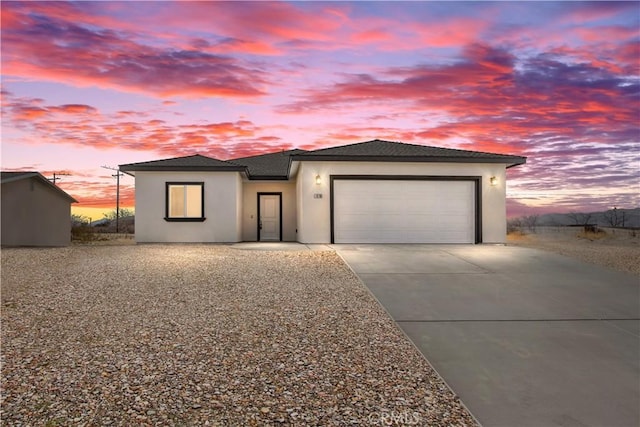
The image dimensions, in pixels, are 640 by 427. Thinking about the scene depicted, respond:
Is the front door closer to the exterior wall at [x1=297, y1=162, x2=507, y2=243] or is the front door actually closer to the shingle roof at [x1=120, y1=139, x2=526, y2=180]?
the shingle roof at [x1=120, y1=139, x2=526, y2=180]

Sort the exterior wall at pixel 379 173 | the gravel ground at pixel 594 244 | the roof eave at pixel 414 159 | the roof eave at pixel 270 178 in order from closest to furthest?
the gravel ground at pixel 594 244, the roof eave at pixel 414 159, the exterior wall at pixel 379 173, the roof eave at pixel 270 178

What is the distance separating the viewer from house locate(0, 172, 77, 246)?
51.9ft

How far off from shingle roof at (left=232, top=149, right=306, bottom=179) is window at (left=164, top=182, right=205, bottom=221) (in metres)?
2.59

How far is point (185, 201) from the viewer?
1582 centimetres

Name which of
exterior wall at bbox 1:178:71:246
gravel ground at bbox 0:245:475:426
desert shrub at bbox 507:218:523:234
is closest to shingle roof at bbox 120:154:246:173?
exterior wall at bbox 1:178:71:246

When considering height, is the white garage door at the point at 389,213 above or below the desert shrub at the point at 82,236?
above

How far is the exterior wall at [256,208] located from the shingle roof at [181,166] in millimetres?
2634

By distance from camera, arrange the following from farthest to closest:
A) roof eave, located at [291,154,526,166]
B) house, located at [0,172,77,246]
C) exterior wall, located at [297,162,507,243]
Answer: house, located at [0,172,77,246]
exterior wall, located at [297,162,507,243]
roof eave, located at [291,154,526,166]

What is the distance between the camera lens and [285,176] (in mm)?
17969

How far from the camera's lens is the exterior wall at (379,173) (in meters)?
14.3

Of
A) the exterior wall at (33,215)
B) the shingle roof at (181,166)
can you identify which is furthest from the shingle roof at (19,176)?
the shingle roof at (181,166)

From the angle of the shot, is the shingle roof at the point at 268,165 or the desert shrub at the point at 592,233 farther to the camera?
the desert shrub at the point at 592,233

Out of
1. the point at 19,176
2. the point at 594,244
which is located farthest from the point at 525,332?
the point at 19,176

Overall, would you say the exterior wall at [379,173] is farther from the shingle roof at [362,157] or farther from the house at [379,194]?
the shingle roof at [362,157]
